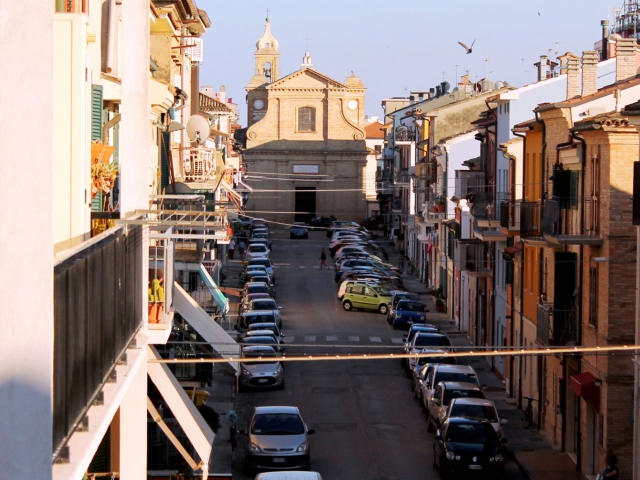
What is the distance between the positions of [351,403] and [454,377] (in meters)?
2.90

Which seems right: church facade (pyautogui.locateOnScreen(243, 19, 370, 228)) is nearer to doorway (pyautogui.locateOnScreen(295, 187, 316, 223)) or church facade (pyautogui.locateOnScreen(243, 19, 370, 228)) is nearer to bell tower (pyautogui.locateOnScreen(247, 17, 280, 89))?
doorway (pyautogui.locateOnScreen(295, 187, 316, 223))

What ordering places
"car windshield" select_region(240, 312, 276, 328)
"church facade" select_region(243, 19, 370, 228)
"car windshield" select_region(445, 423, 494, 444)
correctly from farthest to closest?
"church facade" select_region(243, 19, 370, 228) → "car windshield" select_region(240, 312, 276, 328) → "car windshield" select_region(445, 423, 494, 444)

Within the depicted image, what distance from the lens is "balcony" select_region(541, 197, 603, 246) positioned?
22.8 m

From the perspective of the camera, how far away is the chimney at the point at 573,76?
3067cm

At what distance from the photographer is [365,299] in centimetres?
5034

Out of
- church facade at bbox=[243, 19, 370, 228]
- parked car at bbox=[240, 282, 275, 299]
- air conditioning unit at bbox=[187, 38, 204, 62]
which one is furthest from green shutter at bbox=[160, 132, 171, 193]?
church facade at bbox=[243, 19, 370, 228]

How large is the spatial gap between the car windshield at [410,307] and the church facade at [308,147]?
52678 millimetres

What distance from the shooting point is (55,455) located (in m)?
6.86

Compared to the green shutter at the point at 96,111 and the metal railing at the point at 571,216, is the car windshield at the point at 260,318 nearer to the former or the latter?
the metal railing at the point at 571,216

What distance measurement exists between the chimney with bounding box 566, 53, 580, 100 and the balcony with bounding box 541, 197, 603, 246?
18.9 feet

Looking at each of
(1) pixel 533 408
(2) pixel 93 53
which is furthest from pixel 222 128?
(2) pixel 93 53

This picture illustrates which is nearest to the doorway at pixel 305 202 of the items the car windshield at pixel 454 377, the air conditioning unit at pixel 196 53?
the air conditioning unit at pixel 196 53

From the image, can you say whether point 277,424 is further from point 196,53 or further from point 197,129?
point 196,53

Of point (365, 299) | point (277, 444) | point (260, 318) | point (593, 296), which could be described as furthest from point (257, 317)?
point (593, 296)
